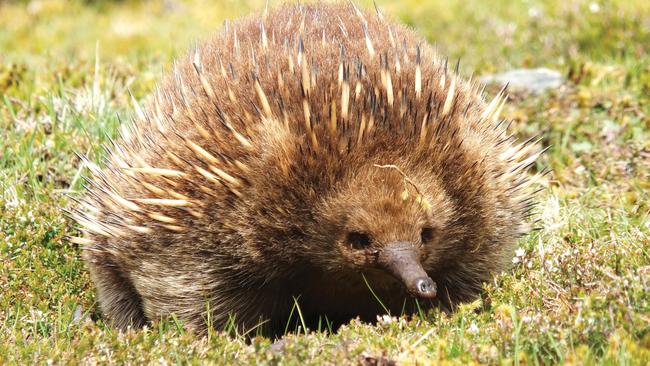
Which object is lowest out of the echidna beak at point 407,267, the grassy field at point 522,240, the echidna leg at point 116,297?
the echidna leg at point 116,297

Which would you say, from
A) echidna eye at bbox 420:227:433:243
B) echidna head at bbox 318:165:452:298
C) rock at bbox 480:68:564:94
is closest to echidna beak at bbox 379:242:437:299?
echidna head at bbox 318:165:452:298

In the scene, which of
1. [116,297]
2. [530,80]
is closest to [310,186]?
[116,297]

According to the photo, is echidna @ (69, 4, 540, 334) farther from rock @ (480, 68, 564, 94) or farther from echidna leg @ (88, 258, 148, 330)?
rock @ (480, 68, 564, 94)

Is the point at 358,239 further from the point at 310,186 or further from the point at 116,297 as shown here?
the point at 116,297

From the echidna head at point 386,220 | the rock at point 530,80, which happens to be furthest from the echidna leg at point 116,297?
the rock at point 530,80

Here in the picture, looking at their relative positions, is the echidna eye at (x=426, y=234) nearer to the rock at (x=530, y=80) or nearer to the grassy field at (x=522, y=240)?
the grassy field at (x=522, y=240)

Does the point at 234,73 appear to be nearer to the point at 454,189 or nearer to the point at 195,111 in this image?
the point at 195,111
